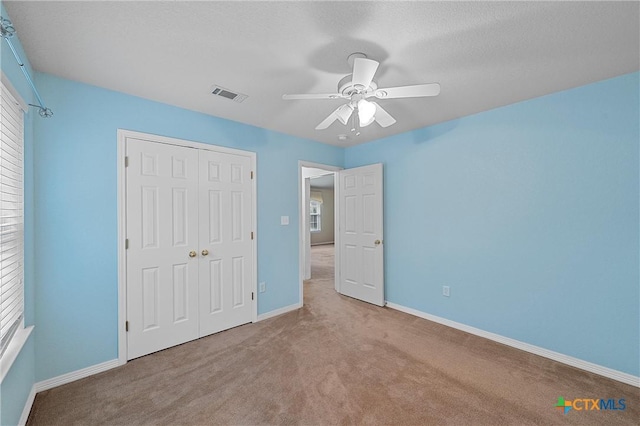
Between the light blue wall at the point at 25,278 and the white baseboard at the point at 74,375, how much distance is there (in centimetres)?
12

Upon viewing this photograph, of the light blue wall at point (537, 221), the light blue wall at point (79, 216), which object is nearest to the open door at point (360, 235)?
the light blue wall at point (537, 221)

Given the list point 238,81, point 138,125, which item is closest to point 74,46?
point 138,125

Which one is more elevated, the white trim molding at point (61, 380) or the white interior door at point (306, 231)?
the white interior door at point (306, 231)

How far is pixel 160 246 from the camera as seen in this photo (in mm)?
2570

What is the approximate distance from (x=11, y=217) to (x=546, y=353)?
165 inches

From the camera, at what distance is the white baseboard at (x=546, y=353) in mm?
2086

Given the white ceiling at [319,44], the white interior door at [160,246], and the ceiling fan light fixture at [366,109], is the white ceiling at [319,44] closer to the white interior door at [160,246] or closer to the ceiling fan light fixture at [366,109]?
the ceiling fan light fixture at [366,109]

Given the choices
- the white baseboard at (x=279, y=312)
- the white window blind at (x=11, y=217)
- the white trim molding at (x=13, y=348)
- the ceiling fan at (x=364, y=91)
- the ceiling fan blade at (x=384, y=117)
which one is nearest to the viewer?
the white trim molding at (x=13, y=348)

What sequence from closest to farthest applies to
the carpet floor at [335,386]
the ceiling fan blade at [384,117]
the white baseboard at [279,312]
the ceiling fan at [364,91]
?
the ceiling fan at [364,91] → the carpet floor at [335,386] → the ceiling fan blade at [384,117] → the white baseboard at [279,312]

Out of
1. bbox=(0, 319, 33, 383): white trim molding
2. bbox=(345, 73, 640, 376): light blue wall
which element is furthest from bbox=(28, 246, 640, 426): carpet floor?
bbox=(0, 319, 33, 383): white trim molding

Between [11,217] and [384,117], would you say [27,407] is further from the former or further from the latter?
[384,117]

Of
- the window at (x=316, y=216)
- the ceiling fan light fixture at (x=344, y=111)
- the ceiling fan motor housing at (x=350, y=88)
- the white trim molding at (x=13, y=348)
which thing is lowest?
the white trim molding at (x=13, y=348)

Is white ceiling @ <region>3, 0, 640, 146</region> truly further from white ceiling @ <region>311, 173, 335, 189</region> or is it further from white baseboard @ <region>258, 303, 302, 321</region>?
white ceiling @ <region>311, 173, 335, 189</region>

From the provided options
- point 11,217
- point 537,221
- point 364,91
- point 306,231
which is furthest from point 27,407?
point 537,221
